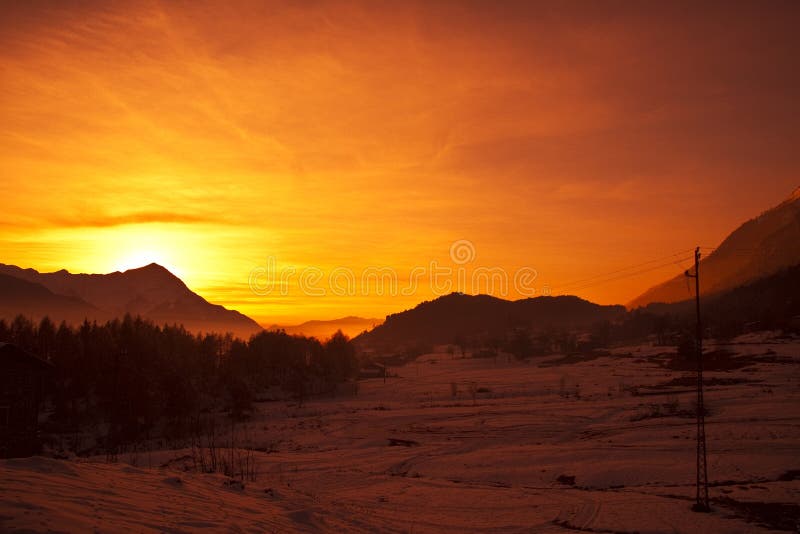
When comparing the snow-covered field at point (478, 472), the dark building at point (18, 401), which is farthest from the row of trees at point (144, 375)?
the dark building at point (18, 401)

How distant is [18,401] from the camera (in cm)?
3350

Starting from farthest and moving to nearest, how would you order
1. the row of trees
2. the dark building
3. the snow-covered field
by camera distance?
the row of trees
the dark building
the snow-covered field

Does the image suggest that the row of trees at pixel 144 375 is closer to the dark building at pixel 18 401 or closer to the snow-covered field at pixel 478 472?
the snow-covered field at pixel 478 472

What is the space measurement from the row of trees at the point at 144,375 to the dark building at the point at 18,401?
853 inches

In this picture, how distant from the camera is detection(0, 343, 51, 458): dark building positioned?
1275 inches

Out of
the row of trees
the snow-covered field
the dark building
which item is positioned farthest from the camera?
the row of trees

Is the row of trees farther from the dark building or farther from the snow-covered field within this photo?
the dark building

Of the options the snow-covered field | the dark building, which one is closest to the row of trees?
the snow-covered field

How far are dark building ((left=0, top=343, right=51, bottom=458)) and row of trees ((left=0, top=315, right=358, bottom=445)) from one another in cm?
2167

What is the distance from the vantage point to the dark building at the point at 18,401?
3238cm

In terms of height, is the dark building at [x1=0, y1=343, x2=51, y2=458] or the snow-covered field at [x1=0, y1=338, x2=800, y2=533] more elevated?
the dark building at [x1=0, y1=343, x2=51, y2=458]

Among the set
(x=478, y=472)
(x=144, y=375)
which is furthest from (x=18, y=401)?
(x=144, y=375)

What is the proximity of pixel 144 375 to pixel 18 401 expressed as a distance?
4520 centimetres

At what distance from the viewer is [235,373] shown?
10725 cm
